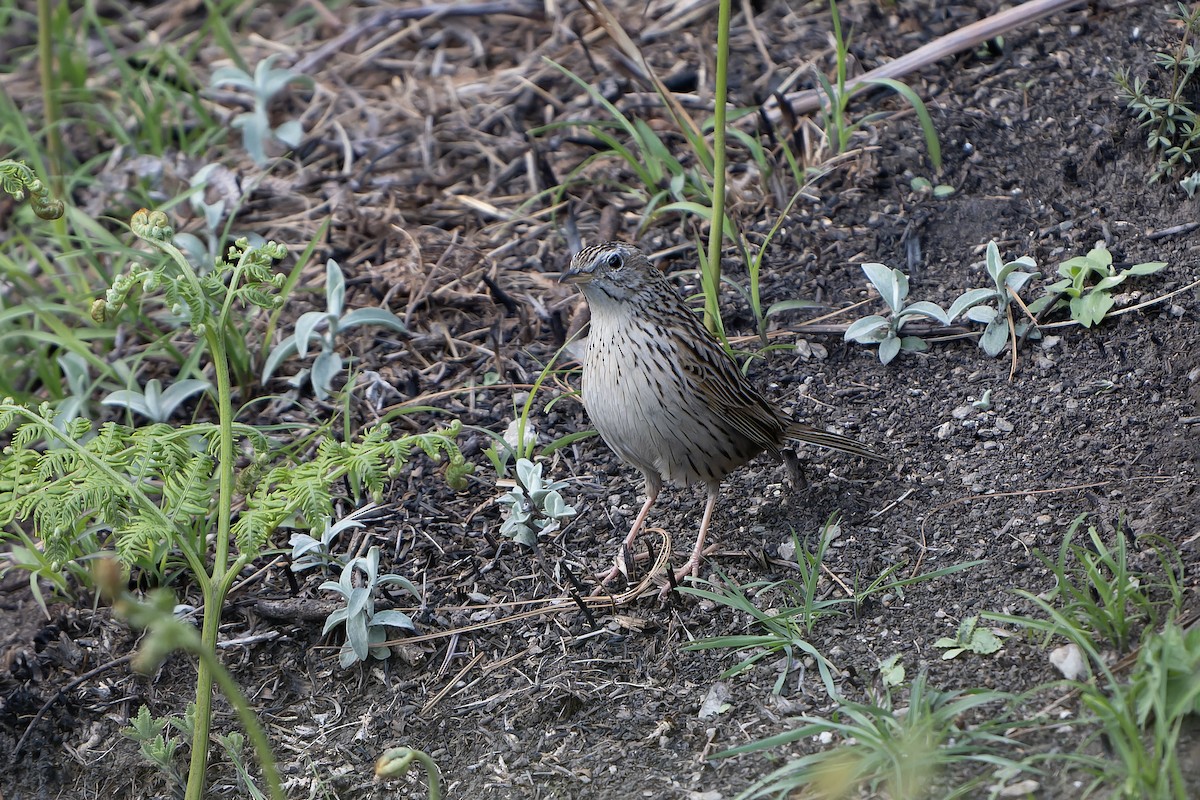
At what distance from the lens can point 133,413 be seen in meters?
5.23

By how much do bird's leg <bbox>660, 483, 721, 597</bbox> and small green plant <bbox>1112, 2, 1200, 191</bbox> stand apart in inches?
93.1

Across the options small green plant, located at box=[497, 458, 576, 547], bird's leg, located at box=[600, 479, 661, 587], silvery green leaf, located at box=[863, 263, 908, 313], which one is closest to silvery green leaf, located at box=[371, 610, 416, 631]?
small green plant, located at box=[497, 458, 576, 547]

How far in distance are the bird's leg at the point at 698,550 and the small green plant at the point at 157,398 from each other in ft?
7.05

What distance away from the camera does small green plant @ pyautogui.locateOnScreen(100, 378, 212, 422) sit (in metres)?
4.96

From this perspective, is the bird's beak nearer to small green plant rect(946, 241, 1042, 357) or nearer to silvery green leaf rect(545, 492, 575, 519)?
silvery green leaf rect(545, 492, 575, 519)

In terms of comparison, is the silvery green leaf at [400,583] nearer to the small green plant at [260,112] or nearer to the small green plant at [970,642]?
the small green plant at [970,642]

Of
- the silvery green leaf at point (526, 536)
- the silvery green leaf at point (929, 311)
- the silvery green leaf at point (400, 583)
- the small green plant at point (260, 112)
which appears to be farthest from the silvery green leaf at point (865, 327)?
the small green plant at point (260, 112)

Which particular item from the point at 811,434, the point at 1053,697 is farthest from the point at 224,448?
the point at 1053,697

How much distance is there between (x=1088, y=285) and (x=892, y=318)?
0.80m

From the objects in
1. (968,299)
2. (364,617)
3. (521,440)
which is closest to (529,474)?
(521,440)

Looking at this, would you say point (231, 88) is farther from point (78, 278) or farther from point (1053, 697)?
point (1053, 697)

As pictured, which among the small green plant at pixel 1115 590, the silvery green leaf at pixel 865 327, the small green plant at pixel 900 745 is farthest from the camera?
the silvery green leaf at pixel 865 327

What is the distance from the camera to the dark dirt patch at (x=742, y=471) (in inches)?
150

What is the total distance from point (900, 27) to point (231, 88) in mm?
3851
